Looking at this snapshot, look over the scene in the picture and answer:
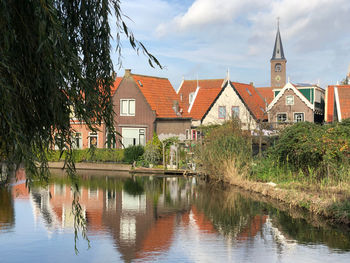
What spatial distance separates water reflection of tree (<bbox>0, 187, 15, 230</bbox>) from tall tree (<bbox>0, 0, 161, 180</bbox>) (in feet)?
20.7

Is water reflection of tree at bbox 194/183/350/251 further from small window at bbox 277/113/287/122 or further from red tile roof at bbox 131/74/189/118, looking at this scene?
small window at bbox 277/113/287/122

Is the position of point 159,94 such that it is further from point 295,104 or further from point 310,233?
point 310,233

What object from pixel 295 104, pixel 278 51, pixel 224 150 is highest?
pixel 278 51

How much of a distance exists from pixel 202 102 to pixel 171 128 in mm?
6063

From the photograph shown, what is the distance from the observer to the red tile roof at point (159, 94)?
46.4m

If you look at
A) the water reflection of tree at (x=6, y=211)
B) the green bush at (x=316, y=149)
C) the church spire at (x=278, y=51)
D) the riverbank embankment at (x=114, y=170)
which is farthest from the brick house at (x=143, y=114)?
the church spire at (x=278, y=51)

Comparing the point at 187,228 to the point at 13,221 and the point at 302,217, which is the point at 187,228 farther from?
the point at 13,221

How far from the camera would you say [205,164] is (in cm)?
2936

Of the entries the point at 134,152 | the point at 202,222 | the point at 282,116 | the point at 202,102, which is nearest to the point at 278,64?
the point at 202,102

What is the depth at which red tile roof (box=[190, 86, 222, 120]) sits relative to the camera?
49.8 m

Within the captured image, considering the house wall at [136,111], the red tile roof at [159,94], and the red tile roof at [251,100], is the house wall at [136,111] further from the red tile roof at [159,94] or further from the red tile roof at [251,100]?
the red tile roof at [251,100]

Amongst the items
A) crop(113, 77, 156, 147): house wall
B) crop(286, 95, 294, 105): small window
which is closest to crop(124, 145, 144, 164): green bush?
crop(113, 77, 156, 147): house wall

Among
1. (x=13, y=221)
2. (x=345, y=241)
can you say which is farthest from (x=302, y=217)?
(x=13, y=221)

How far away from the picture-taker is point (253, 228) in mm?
14672
